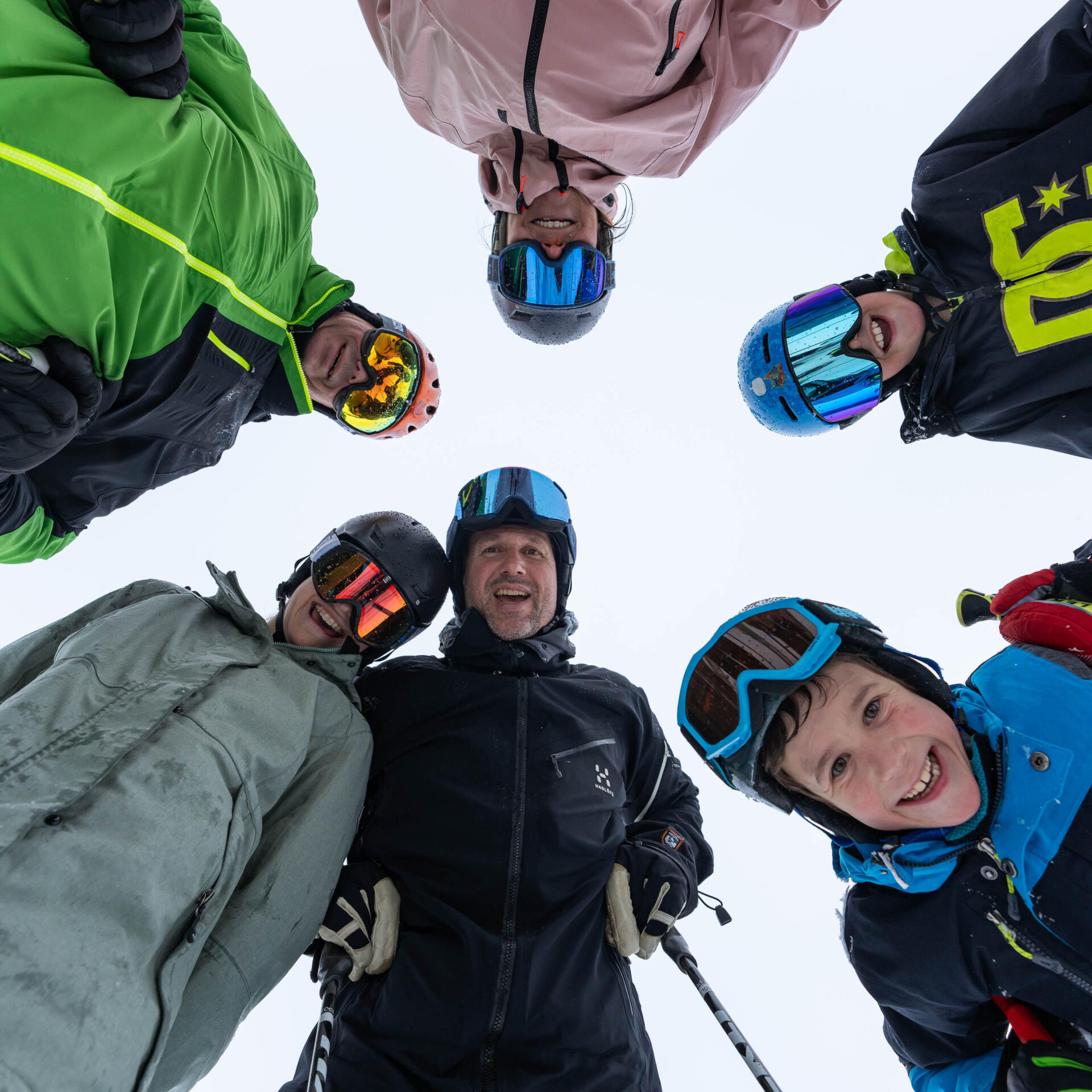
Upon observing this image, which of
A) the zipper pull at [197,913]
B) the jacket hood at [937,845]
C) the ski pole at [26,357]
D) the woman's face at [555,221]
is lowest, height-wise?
the zipper pull at [197,913]

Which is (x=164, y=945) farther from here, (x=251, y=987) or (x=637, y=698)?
(x=637, y=698)

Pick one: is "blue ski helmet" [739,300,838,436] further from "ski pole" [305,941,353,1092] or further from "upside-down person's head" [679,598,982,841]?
"ski pole" [305,941,353,1092]

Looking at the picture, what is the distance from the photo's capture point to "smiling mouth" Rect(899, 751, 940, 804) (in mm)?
1976

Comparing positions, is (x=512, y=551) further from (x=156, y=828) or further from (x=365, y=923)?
(x=156, y=828)

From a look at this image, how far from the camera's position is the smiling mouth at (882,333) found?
2.97 metres

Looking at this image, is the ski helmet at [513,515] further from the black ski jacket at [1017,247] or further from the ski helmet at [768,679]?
the black ski jacket at [1017,247]

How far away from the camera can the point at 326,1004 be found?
2.44m

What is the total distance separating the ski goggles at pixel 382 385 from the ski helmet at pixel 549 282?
68cm

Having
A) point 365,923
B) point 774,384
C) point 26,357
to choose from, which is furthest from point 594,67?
point 365,923

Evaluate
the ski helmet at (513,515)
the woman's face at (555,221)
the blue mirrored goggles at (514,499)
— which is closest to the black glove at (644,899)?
the ski helmet at (513,515)

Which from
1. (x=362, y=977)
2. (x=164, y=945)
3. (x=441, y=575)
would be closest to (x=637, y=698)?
(x=441, y=575)

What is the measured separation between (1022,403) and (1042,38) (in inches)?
54.0

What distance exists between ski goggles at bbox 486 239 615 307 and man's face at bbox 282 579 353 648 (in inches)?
78.3

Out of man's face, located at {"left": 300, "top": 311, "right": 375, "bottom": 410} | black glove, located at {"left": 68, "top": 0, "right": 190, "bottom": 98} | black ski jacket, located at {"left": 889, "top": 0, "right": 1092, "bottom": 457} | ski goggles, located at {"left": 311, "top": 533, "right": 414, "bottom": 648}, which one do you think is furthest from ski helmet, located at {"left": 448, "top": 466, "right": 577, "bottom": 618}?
black glove, located at {"left": 68, "top": 0, "right": 190, "bottom": 98}
